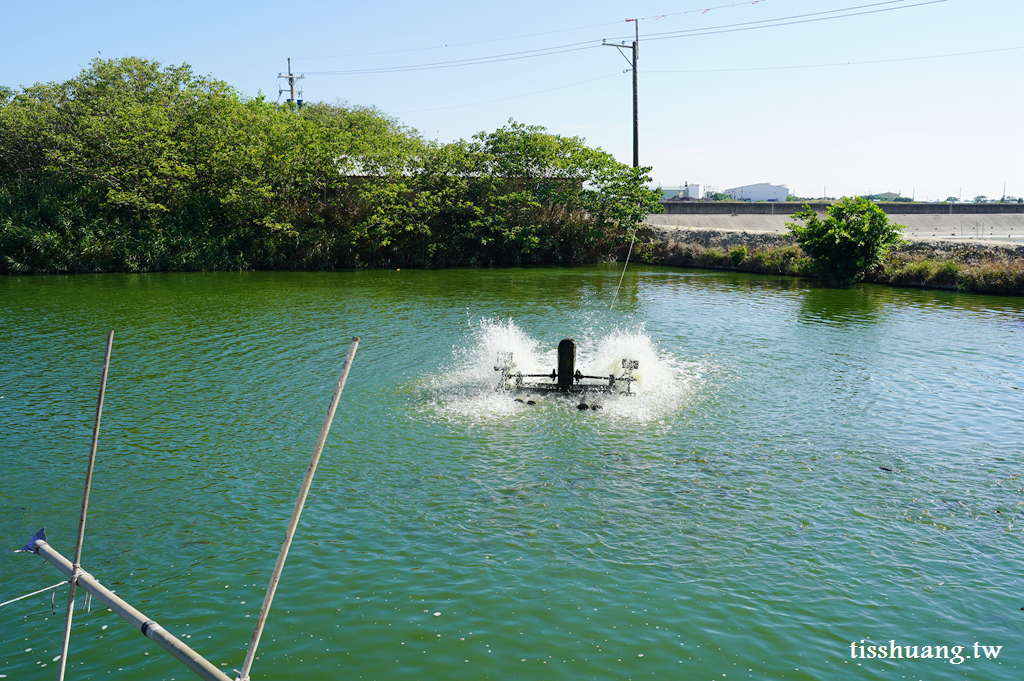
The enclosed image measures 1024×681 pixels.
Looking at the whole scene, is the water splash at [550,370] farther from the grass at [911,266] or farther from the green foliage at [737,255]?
the green foliage at [737,255]

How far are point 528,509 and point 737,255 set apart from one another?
117 feet

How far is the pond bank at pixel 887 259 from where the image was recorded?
32.4 metres

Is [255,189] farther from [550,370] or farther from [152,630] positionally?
[152,630]

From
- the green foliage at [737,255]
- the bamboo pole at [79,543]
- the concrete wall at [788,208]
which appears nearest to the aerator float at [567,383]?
the bamboo pole at [79,543]

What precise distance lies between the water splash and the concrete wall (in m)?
34.9

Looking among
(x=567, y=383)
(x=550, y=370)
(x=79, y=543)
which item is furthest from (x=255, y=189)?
(x=79, y=543)

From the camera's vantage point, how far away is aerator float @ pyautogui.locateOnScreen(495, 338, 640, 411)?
1504 cm

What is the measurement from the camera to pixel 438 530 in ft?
29.8

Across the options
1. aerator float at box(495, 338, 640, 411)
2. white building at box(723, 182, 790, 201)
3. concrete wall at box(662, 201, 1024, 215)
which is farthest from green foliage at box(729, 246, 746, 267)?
white building at box(723, 182, 790, 201)

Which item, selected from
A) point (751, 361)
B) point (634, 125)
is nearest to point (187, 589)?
point (751, 361)

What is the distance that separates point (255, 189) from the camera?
139 feet

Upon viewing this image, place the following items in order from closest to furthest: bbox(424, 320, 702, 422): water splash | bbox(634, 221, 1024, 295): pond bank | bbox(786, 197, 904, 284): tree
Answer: bbox(424, 320, 702, 422): water splash
bbox(634, 221, 1024, 295): pond bank
bbox(786, 197, 904, 284): tree

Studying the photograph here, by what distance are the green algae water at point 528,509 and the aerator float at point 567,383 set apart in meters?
0.46

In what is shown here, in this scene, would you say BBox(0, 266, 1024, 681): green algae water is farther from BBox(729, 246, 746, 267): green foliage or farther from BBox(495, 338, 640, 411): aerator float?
BBox(729, 246, 746, 267): green foliage
